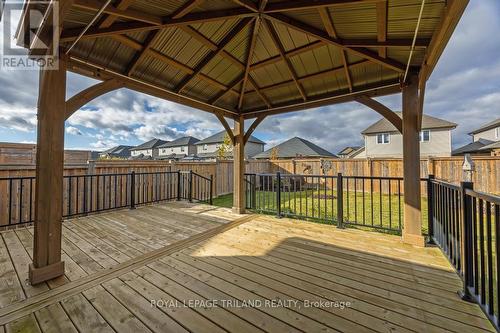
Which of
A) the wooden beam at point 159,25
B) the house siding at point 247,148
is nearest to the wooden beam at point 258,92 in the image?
the wooden beam at point 159,25

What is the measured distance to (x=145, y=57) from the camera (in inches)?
116

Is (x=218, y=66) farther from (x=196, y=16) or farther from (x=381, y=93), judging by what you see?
(x=381, y=93)

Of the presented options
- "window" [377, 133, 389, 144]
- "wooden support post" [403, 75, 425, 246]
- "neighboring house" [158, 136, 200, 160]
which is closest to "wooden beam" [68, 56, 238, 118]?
"wooden support post" [403, 75, 425, 246]

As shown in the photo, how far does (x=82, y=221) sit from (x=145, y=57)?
3.59m

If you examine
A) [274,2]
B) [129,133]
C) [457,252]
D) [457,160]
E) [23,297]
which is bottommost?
[23,297]

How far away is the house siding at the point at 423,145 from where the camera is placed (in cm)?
1588

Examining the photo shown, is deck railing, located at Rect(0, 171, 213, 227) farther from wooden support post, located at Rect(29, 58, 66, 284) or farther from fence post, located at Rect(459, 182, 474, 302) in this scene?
fence post, located at Rect(459, 182, 474, 302)

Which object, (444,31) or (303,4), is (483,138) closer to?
(444,31)

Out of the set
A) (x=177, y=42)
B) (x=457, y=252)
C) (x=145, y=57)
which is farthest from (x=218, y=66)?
(x=457, y=252)

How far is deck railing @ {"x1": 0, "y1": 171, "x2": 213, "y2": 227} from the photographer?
3.91 meters

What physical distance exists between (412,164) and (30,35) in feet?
16.1

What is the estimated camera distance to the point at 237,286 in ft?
6.77

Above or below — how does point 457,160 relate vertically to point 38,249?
above

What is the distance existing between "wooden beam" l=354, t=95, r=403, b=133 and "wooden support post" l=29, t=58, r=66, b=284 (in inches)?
166
